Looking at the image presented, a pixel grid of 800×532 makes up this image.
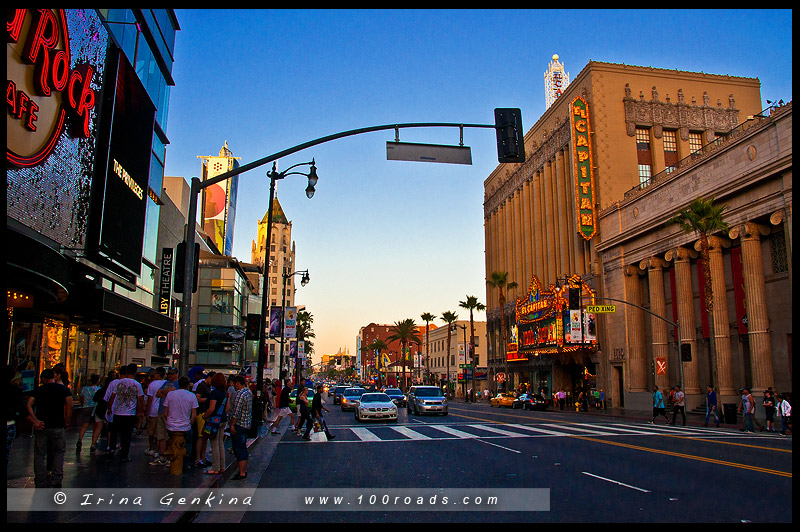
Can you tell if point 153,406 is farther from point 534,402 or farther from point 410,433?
point 534,402

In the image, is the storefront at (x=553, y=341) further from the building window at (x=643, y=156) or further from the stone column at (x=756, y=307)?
the stone column at (x=756, y=307)

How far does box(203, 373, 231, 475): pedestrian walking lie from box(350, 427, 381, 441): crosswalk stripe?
8099mm

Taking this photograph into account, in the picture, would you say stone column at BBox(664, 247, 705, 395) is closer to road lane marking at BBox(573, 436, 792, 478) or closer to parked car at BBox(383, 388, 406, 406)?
parked car at BBox(383, 388, 406, 406)

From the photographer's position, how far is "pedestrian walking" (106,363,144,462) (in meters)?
12.0

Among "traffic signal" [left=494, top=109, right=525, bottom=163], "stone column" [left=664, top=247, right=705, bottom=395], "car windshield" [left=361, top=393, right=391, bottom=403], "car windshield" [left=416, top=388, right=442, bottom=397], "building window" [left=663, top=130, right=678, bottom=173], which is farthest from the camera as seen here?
"building window" [left=663, top=130, right=678, bottom=173]

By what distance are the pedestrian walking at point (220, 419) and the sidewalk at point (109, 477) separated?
0.72 ft

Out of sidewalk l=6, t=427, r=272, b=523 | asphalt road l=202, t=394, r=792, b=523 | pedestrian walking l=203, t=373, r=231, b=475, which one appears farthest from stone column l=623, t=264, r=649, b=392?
pedestrian walking l=203, t=373, r=231, b=475

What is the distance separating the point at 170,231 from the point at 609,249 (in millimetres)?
33227

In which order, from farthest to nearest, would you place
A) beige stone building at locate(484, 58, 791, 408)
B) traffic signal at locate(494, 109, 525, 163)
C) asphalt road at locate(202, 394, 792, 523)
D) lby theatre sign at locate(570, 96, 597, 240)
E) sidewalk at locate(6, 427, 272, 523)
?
lby theatre sign at locate(570, 96, 597, 240) → beige stone building at locate(484, 58, 791, 408) → traffic signal at locate(494, 109, 525, 163) → asphalt road at locate(202, 394, 792, 523) → sidewalk at locate(6, 427, 272, 523)

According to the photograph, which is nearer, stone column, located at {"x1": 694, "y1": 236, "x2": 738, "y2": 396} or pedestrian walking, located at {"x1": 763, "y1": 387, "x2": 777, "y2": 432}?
pedestrian walking, located at {"x1": 763, "y1": 387, "x2": 777, "y2": 432}

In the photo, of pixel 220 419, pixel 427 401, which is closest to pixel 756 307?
pixel 427 401

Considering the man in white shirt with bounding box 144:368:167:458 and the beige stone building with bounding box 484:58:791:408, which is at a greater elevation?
the beige stone building with bounding box 484:58:791:408

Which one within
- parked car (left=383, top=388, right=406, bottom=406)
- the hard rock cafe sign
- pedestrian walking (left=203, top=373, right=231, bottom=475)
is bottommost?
parked car (left=383, top=388, right=406, bottom=406)

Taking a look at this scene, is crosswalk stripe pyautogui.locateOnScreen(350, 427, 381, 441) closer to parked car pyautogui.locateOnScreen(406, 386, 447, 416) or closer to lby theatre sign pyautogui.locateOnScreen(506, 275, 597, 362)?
parked car pyautogui.locateOnScreen(406, 386, 447, 416)
